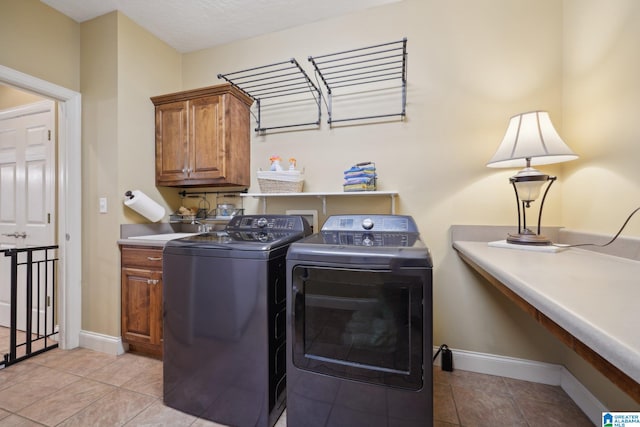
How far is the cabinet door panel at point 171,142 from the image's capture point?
227 cm

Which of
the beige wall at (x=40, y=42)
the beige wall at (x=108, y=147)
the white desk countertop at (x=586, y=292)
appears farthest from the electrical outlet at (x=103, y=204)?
the white desk countertop at (x=586, y=292)

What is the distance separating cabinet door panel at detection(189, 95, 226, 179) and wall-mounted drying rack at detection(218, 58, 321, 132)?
288mm

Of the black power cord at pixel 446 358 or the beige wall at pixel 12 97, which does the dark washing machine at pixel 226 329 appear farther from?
the beige wall at pixel 12 97

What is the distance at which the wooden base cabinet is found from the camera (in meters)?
1.95

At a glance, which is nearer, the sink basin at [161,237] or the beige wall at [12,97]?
the sink basin at [161,237]

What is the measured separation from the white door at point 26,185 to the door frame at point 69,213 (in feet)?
0.87

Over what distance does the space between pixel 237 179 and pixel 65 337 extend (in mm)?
1894

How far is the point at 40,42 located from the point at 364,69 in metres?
2.46

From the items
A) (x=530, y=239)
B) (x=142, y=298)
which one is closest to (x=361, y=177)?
(x=530, y=239)

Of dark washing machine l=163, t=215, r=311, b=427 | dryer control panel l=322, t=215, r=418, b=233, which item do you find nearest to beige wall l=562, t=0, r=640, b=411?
dryer control panel l=322, t=215, r=418, b=233

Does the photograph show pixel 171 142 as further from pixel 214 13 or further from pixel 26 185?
pixel 26 185

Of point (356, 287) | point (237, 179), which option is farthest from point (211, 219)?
point (356, 287)

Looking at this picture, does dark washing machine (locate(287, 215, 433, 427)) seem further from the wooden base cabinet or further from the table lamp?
the wooden base cabinet

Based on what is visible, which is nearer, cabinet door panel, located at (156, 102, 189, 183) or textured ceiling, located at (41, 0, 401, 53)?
textured ceiling, located at (41, 0, 401, 53)
